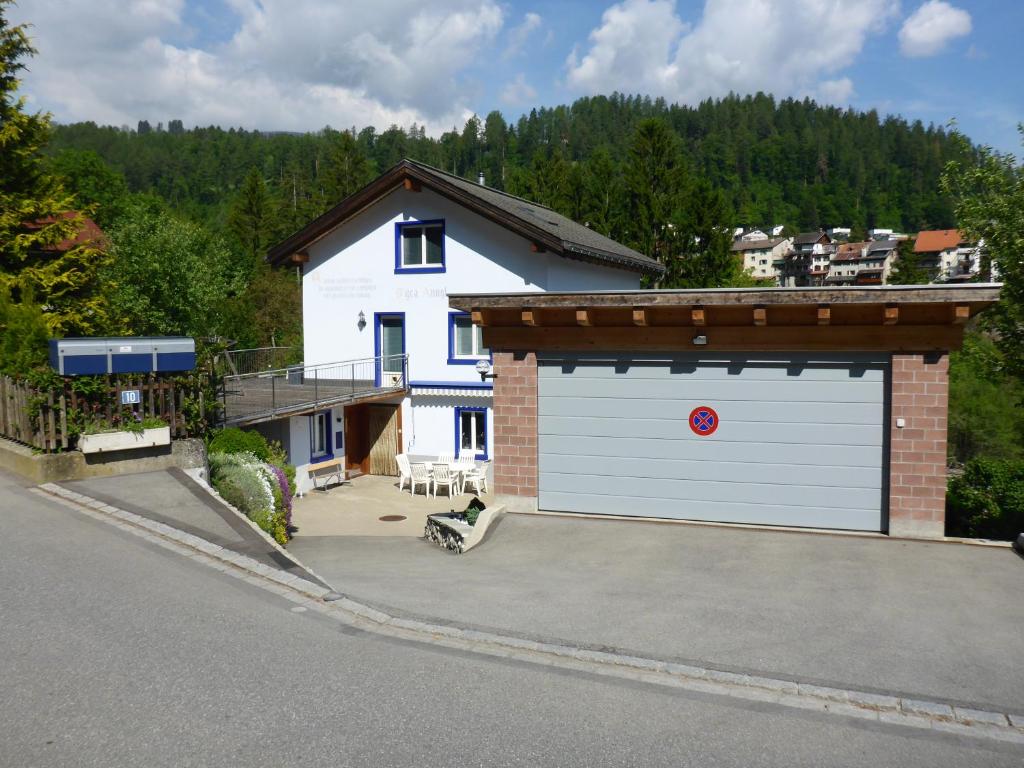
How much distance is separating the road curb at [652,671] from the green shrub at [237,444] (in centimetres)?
577

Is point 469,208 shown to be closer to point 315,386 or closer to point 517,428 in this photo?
point 315,386

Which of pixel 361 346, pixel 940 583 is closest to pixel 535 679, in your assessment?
pixel 940 583

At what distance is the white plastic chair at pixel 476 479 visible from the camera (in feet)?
72.4

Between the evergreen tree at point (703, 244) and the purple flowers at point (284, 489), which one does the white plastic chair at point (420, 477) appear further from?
the evergreen tree at point (703, 244)

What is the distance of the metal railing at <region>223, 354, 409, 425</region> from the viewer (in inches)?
770

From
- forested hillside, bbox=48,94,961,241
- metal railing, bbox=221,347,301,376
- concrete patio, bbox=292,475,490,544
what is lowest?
concrete patio, bbox=292,475,490,544

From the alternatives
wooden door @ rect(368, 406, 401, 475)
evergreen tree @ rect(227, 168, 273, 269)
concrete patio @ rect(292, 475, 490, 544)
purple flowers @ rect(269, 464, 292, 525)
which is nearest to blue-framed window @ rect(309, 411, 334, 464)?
concrete patio @ rect(292, 475, 490, 544)

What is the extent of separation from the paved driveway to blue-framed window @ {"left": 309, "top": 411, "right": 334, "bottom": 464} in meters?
12.1

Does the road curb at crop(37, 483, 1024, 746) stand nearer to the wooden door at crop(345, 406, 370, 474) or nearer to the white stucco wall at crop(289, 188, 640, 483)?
the white stucco wall at crop(289, 188, 640, 483)

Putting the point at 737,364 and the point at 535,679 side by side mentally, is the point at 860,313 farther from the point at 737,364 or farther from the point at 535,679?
the point at 535,679

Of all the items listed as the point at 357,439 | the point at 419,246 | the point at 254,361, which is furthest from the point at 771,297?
the point at 254,361

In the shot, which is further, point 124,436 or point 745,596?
point 124,436

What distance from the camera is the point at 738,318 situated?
35.3 ft

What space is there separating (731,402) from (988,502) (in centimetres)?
432
